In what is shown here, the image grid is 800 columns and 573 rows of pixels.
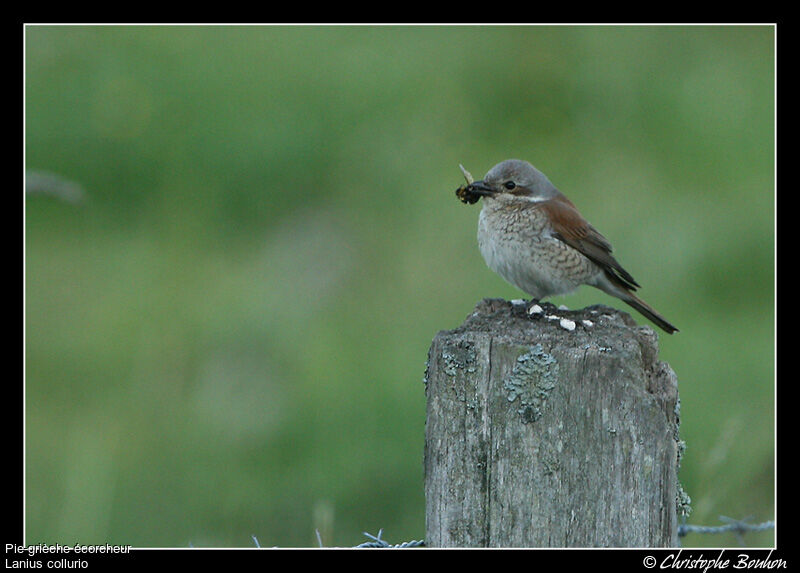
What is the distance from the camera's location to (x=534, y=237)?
4801 millimetres

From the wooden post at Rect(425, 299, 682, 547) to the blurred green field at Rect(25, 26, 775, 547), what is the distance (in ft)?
5.77

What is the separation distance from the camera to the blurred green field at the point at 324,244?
6035 millimetres

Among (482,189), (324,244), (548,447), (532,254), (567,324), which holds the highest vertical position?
(324,244)

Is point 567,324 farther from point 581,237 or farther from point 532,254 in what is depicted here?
point 581,237

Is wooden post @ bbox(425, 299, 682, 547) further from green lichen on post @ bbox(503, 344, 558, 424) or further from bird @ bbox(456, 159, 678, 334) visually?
bird @ bbox(456, 159, 678, 334)

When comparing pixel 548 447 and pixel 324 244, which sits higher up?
pixel 324 244

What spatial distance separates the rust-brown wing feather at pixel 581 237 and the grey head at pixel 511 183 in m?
0.10

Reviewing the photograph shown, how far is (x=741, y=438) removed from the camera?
20.8 feet

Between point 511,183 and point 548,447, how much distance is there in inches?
83.9

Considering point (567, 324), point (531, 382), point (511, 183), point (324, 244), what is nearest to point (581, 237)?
point (511, 183)

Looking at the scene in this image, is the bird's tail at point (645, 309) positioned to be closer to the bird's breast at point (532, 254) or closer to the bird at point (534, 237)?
the bird at point (534, 237)

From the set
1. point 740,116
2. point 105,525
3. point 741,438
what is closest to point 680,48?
point 740,116

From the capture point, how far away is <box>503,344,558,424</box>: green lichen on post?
9.61 feet

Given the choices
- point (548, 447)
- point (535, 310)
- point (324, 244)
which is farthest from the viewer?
point (324, 244)
